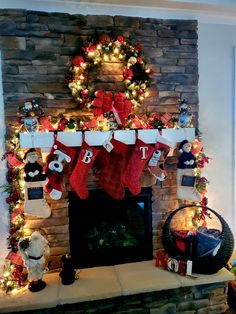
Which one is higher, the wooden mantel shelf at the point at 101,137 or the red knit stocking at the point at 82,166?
the wooden mantel shelf at the point at 101,137

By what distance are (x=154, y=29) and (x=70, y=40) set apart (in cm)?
73

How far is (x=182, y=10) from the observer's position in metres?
2.43

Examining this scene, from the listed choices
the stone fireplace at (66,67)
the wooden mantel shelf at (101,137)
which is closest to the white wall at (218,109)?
the stone fireplace at (66,67)

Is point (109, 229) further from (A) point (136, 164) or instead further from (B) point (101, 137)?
(B) point (101, 137)

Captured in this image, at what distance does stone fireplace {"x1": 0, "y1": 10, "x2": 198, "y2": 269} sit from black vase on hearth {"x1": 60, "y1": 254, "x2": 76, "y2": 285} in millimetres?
210

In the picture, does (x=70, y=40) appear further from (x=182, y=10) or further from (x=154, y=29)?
(x=182, y=10)

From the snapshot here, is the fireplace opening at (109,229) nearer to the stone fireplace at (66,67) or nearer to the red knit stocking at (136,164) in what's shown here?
the stone fireplace at (66,67)

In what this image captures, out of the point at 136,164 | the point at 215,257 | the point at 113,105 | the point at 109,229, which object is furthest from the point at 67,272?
the point at 113,105

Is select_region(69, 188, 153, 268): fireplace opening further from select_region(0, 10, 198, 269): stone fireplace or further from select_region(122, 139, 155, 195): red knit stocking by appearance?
select_region(122, 139, 155, 195): red knit stocking

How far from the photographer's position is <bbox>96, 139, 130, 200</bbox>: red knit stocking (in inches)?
87.5

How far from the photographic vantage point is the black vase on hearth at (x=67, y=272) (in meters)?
2.11

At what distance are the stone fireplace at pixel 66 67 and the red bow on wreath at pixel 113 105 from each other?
21 cm

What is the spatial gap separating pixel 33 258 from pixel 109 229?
685 mm

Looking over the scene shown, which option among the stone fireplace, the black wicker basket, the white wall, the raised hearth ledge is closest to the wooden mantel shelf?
the stone fireplace
